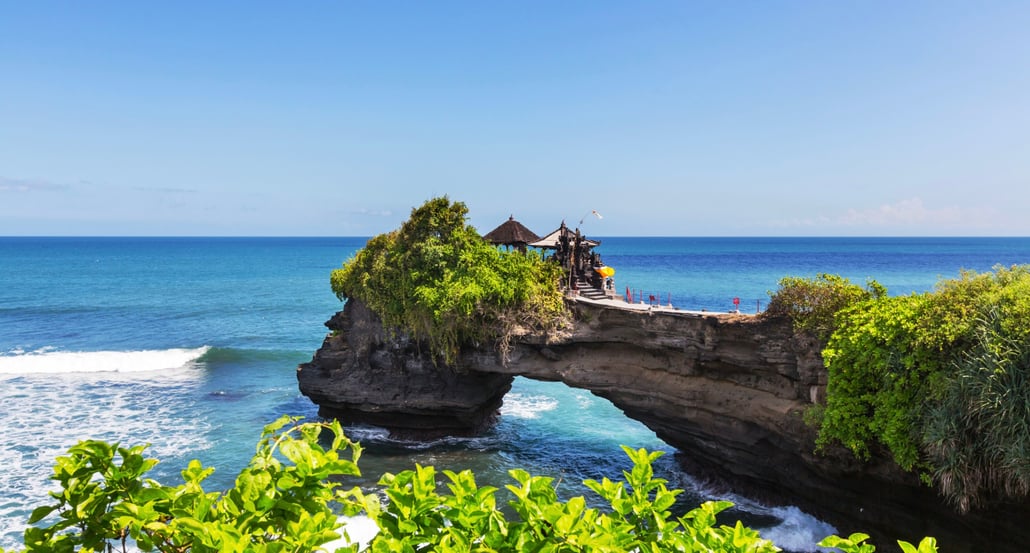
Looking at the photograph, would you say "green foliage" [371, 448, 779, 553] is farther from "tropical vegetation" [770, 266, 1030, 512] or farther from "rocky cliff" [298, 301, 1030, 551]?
"rocky cliff" [298, 301, 1030, 551]

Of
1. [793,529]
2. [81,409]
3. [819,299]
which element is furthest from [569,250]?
[81,409]

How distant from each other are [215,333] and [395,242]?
25939mm

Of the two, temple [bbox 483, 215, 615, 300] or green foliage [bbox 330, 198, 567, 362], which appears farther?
temple [bbox 483, 215, 615, 300]

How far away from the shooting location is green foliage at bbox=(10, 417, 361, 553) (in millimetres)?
3576

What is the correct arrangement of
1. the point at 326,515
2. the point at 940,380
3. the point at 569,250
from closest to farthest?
the point at 326,515 → the point at 940,380 → the point at 569,250

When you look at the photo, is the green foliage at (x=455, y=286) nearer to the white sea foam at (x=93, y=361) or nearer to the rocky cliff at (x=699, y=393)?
the rocky cliff at (x=699, y=393)

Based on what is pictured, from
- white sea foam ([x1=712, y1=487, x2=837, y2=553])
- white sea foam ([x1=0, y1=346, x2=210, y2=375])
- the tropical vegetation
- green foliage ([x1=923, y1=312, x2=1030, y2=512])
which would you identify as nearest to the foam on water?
white sea foam ([x1=0, y1=346, x2=210, y2=375])

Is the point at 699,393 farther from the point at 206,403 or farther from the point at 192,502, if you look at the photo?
the point at 206,403

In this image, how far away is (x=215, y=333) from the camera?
41031 mm

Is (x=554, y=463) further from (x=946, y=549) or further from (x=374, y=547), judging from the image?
(x=374, y=547)

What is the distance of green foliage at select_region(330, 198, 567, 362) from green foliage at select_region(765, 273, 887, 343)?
6832mm

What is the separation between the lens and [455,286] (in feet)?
63.9

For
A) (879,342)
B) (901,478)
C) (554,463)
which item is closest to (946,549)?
(901,478)

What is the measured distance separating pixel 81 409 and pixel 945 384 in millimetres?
29680
